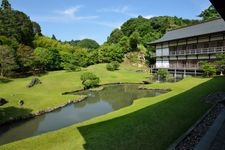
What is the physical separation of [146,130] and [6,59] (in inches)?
1367

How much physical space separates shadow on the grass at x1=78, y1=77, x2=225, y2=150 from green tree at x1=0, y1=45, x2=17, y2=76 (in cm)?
3103

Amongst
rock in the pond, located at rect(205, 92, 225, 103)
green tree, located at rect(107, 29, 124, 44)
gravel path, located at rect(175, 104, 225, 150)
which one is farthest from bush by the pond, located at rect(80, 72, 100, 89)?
green tree, located at rect(107, 29, 124, 44)

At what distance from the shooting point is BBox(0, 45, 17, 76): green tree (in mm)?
40125

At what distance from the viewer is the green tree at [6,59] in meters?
40.1

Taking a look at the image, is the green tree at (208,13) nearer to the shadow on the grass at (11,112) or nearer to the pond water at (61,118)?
the pond water at (61,118)

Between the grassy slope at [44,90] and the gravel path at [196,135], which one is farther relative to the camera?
the grassy slope at [44,90]

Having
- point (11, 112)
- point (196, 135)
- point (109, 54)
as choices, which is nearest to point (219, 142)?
point (196, 135)

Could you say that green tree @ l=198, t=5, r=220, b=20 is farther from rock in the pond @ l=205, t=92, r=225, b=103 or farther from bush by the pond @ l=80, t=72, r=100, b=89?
rock in the pond @ l=205, t=92, r=225, b=103

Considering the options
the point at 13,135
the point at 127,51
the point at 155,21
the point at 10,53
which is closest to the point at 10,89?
the point at 10,53

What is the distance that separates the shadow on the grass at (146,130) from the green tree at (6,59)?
1222 inches

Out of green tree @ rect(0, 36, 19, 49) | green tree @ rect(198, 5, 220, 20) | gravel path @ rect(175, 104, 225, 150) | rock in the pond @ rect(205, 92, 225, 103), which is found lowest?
gravel path @ rect(175, 104, 225, 150)

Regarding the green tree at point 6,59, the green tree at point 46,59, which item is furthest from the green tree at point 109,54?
the green tree at point 6,59

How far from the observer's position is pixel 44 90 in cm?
3406

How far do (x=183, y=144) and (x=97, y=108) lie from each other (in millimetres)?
16394
